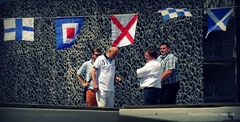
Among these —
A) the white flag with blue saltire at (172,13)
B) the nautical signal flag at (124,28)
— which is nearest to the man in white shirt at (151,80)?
the nautical signal flag at (124,28)

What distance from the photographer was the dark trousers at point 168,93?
953cm

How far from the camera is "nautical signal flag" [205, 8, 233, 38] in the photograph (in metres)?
11.1

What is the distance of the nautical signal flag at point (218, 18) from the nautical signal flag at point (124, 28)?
1.54m

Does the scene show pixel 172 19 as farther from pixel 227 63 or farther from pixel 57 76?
pixel 57 76

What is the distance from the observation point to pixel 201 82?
12727 millimetres

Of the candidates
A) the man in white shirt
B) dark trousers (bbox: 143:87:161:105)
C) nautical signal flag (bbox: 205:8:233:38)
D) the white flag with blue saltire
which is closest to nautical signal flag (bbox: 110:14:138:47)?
the white flag with blue saltire

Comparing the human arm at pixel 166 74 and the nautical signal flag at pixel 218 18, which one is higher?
the nautical signal flag at pixel 218 18

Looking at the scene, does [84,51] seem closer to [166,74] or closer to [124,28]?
[124,28]

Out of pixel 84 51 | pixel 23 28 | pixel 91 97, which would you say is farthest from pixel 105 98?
pixel 84 51

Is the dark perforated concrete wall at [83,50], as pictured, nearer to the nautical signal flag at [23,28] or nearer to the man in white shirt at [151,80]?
the nautical signal flag at [23,28]

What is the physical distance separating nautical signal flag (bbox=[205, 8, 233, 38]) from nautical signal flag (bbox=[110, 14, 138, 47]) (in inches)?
60.6

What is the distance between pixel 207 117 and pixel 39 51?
8.86 metres

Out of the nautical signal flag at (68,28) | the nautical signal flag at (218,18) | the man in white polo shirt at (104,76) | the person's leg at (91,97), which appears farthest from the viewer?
the nautical signal flag at (68,28)

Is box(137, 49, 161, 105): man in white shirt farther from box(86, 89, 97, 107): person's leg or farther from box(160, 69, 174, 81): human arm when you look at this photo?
box(86, 89, 97, 107): person's leg
